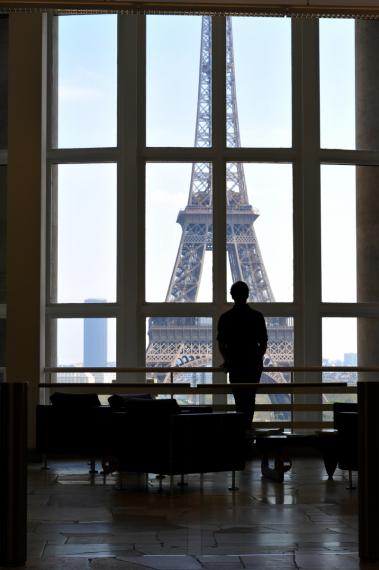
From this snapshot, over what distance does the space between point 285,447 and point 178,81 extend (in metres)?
6.56

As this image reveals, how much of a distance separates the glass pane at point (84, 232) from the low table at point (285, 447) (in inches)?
194

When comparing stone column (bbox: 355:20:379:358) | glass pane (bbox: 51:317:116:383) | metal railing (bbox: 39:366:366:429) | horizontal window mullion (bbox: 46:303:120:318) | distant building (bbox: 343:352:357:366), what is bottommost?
metal railing (bbox: 39:366:366:429)

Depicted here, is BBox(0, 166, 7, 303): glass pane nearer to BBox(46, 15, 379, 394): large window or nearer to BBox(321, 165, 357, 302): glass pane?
BBox(46, 15, 379, 394): large window

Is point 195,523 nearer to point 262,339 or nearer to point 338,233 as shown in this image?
point 262,339

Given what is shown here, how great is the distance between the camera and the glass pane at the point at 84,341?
1300 centimetres

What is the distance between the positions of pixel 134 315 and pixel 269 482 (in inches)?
204

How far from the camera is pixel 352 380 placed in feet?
43.9

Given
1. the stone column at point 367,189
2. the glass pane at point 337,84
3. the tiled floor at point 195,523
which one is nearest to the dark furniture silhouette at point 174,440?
the tiled floor at point 195,523

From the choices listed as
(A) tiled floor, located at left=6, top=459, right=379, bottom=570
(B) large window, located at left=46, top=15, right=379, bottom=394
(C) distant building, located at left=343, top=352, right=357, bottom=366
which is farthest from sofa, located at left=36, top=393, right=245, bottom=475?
(C) distant building, located at left=343, top=352, right=357, bottom=366

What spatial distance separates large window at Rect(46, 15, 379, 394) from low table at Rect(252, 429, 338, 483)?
14.6 feet

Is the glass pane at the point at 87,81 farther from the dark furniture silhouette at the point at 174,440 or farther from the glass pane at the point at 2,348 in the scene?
the dark furniture silhouette at the point at 174,440

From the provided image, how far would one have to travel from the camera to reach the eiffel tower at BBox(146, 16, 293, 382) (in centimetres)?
1302

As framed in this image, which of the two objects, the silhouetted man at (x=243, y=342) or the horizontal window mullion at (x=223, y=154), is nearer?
the silhouetted man at (x=243, y=342)

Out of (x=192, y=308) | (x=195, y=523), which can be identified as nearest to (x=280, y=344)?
(x=192, y=308)
